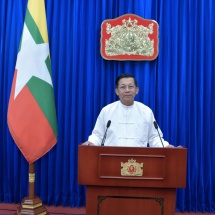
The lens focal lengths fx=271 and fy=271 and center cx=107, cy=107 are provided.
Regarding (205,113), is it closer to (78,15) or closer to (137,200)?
(137,200)

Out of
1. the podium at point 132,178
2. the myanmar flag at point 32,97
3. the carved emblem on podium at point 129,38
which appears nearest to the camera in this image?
the podium at point 132,178

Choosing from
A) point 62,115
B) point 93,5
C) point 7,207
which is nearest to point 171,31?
point 93,5

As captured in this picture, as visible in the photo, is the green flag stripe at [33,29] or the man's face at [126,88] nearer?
the man's face at [126,88]

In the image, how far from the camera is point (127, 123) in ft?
8.08

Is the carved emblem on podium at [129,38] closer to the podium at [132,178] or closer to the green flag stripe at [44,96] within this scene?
the green flag stripe at [44,96]

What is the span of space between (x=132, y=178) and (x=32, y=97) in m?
1.34

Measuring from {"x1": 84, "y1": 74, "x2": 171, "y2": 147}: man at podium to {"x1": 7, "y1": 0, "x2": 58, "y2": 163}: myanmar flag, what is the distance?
1.80ft

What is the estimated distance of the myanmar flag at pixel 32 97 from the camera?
2.61 m

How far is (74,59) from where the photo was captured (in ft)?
10.00

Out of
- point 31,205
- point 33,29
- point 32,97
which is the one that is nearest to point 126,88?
point 32,97

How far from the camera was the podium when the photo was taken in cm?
179

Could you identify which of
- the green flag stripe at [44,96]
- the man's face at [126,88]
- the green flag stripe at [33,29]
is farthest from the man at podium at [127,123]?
the green flag stripe at [33,29]

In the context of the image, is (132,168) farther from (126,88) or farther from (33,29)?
(33,29)

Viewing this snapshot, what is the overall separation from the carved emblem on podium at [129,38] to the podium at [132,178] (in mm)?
1405
